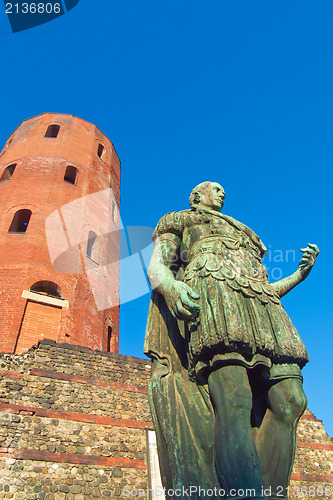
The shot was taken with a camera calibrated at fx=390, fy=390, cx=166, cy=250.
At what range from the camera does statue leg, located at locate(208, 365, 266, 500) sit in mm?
1667

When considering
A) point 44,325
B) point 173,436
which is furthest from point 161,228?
point 44,325

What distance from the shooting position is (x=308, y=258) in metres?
2.80

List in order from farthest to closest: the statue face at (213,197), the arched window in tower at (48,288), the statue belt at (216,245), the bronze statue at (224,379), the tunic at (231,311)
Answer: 1. the arched window in tower at (48,288)
2. the statue face at (213,197)
3. the statue belt at (216,245)
4. the tunic at (231,311)
5. the bronze statue at (224,379)

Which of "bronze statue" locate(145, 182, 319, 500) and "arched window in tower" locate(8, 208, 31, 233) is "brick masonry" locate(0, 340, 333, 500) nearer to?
"bronze statue" locate(145, 182, 319, 500)

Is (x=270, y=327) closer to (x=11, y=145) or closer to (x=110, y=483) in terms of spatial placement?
(x=110, y=483)

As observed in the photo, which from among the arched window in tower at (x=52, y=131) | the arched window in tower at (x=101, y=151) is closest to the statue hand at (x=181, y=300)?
the arched window in tower at (x=101, y=151)

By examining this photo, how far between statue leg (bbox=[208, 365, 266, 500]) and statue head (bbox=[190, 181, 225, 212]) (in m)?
1.37

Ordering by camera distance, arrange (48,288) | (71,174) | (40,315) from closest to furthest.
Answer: (40,315), (48,288), (71,174)

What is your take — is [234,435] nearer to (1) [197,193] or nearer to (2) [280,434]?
(2) [280,434]

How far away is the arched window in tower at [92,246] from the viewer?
52.2 ft

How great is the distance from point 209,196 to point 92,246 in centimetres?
1368

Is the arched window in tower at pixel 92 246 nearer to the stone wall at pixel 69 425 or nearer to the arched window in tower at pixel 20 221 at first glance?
the arched window in tower at pixel 20 221

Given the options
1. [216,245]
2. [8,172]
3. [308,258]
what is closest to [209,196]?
[216,245]

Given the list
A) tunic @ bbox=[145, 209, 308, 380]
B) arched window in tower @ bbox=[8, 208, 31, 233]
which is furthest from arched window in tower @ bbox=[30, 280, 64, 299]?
tunic @ bbox=[145, 209, 308, 380]
